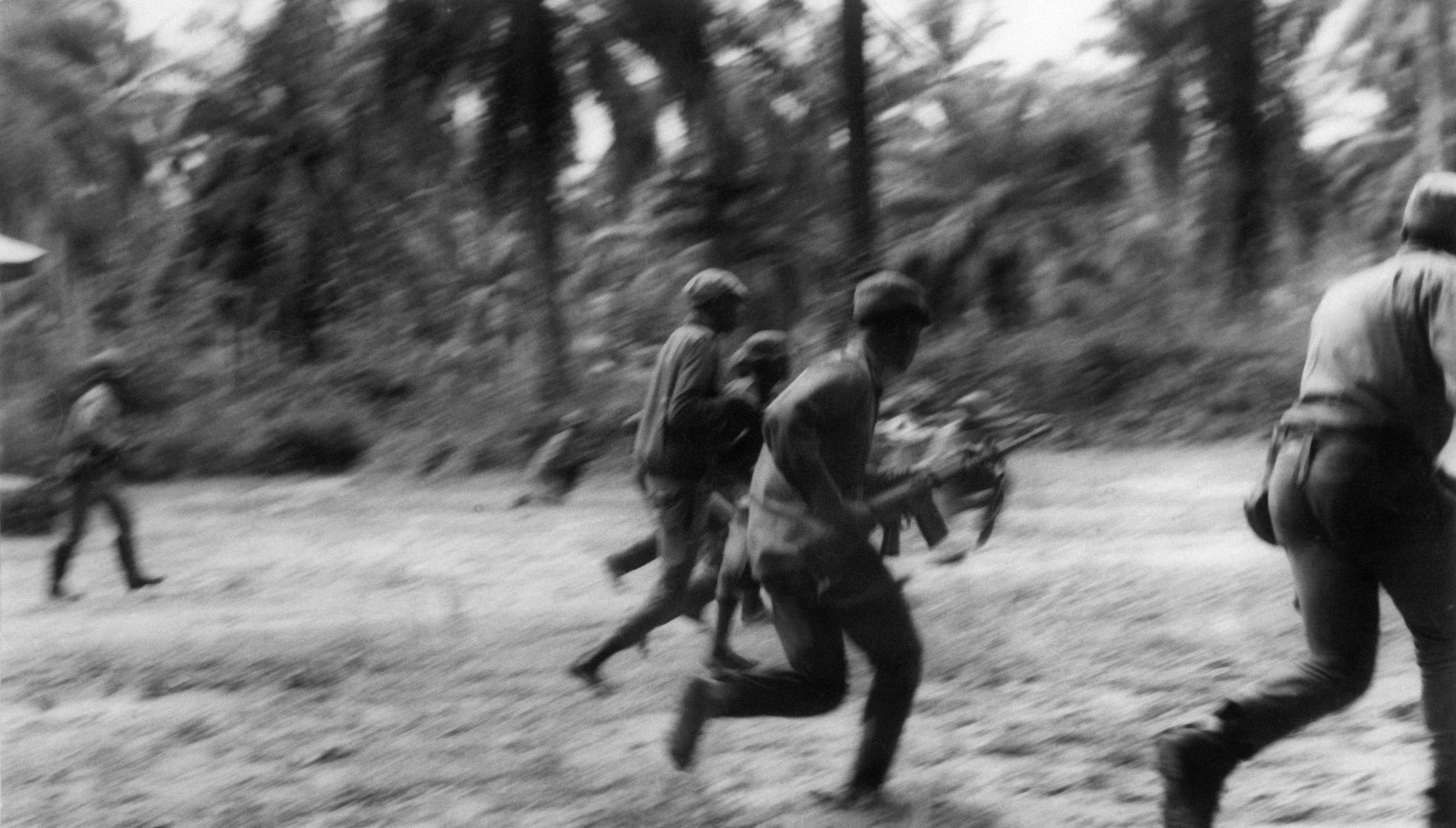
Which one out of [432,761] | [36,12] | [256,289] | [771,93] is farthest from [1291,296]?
[36,12]

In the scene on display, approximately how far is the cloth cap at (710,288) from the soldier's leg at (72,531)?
4783 millimetres

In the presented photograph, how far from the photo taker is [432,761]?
517 centimetres

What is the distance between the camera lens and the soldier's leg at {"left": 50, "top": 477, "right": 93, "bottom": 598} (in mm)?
8883

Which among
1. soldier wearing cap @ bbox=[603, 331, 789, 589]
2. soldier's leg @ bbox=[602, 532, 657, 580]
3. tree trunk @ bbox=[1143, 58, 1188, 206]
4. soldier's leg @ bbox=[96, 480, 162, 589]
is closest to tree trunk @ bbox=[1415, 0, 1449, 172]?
tree trunk @ bbox=[1143, 58, 1188, 206]

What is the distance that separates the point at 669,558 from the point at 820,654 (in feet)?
6.47

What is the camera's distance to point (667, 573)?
587 centimetres

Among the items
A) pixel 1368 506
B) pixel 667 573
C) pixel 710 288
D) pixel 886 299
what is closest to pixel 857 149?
pixel 710 288

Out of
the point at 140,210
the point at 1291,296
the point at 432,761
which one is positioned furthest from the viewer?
the point at 140,210

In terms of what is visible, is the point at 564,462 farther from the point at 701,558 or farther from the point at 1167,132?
the point at 1167,132

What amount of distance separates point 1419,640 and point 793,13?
813 centimetres

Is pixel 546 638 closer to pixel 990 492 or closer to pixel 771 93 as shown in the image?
pixel 990 492

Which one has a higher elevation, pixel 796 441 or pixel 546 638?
pixel 796 441

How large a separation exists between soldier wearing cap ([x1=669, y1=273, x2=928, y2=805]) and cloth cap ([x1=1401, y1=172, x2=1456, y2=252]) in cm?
116

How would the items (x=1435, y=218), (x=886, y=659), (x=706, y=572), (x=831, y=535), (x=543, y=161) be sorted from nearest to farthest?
(x=1435, y=218) → (x=831, y=535) → (x=886, y=659) → (x=706, y=572) → (x=543, y=161)
